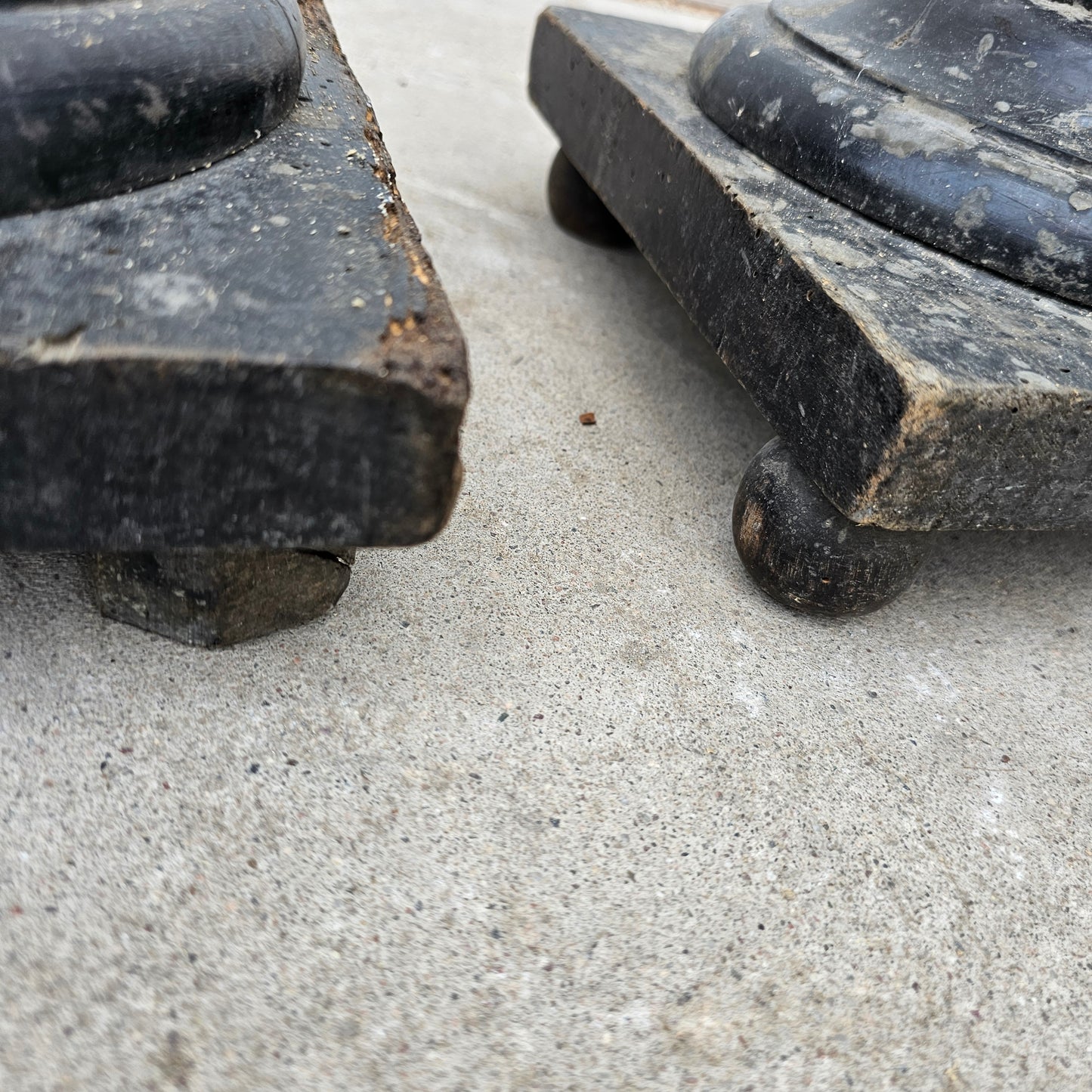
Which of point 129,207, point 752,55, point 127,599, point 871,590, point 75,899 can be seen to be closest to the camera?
point 75,899

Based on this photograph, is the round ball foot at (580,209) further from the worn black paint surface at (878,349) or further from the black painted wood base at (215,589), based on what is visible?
the black painted wood base at (215,589)

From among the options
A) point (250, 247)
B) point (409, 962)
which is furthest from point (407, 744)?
point (250, 247)

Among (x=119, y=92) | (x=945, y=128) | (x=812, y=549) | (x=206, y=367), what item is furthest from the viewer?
(x=945, y=128)

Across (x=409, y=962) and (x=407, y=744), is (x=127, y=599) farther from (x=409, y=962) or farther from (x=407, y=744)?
(x=409, y=962)

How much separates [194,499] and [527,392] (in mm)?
1032

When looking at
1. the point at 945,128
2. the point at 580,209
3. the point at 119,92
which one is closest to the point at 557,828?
the point at 119,92

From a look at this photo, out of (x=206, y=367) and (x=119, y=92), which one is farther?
(x=119, y=92)

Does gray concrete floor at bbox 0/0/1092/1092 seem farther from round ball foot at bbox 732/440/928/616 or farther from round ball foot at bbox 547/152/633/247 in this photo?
round ball foot at bbox 547/152/633/247

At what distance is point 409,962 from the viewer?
97cm

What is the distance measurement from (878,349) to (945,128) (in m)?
0.52

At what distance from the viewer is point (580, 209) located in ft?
8.36

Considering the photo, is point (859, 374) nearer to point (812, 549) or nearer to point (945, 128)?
point (812, 549)

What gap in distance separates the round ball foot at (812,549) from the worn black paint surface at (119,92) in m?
0.82

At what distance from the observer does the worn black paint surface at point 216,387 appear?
92 centimetres
